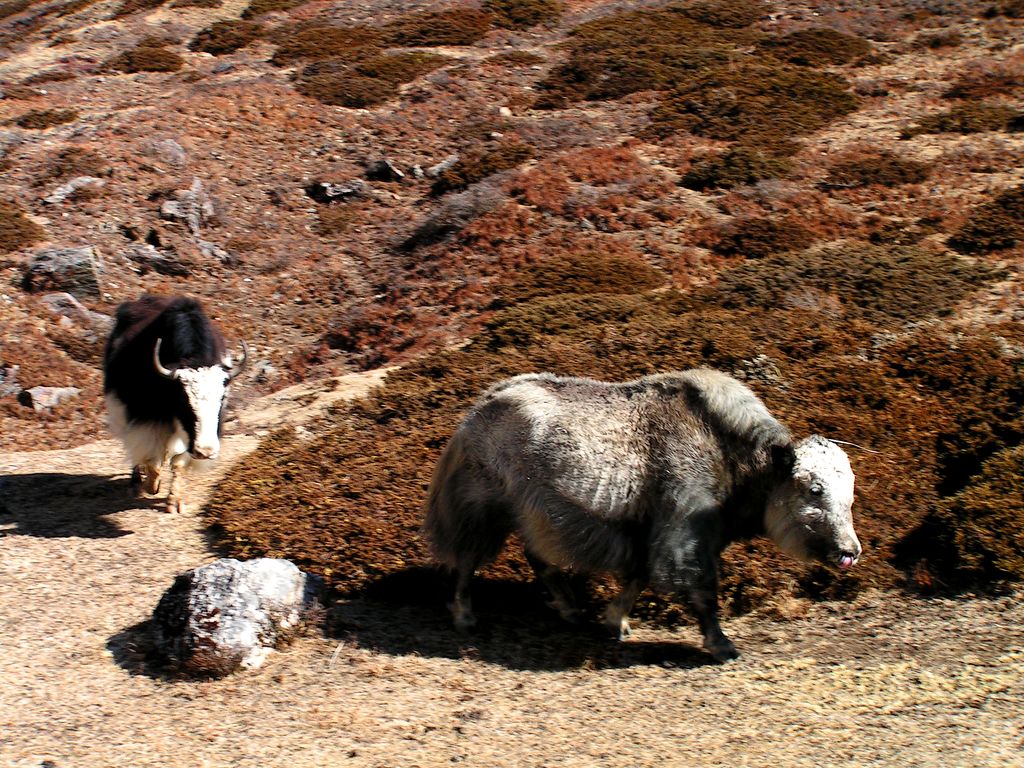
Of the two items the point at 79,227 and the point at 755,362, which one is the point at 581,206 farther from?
the point at 79,227

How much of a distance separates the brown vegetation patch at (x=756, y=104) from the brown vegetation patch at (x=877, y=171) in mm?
2400

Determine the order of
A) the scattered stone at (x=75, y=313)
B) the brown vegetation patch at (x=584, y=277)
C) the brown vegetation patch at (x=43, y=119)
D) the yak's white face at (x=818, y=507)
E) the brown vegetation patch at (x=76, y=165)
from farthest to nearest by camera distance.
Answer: the brown vegetation patch at (x=43, y=119) → the brown vegetation patch at (x=76, y=165) → the scattered stone at (x=75, y=313) → the brown vegetation patch at (x=584, y=277) → the yak's white face at (x=818, y=507)

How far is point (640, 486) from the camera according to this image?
7773 millimetres

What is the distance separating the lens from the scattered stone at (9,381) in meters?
16.6

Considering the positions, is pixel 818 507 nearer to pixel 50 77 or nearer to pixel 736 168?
pixel 736 168

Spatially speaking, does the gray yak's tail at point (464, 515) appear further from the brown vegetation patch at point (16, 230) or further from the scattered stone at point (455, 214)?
the brown vegetation patch at point (16, 230)

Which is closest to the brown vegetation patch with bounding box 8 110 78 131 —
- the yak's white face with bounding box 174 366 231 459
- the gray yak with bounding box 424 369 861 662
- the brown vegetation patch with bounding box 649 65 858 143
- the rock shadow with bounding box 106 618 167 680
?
the brown vegetation patch with bounding box 649 65 858 143

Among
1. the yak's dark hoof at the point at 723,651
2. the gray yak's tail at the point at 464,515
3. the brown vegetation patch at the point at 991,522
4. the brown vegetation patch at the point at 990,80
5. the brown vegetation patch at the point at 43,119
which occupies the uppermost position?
the gray yak's tail at the point at 464,515

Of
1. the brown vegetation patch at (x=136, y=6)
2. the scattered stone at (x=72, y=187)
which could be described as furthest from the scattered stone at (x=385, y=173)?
the brown vegetation patch at (x=136, y=6)

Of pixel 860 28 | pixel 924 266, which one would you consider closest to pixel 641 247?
pixel 924 266

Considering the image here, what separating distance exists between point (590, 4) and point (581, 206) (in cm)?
1806

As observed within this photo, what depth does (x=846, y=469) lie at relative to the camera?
7.46 meters

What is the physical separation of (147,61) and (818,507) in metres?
31.9

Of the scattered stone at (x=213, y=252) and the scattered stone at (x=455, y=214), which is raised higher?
the scattered stone at (x=455, y=214)
